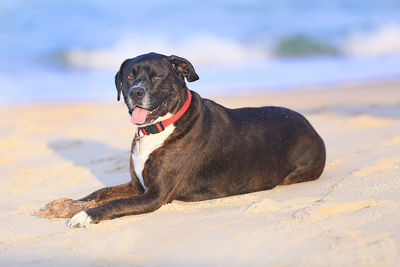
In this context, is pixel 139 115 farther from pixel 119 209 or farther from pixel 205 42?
pixel 205 42

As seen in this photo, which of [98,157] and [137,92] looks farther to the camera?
[98,157]

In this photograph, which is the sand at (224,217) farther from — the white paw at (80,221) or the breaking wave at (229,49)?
the breaking wave at (229,49)

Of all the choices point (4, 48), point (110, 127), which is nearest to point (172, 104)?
point (110, 127)

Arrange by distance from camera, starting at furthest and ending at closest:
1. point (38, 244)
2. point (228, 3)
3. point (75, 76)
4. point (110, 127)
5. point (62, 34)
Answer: point (228, 3) → point (62, 34) → point (75, 76) → point (110, 127) → point (38, 244)

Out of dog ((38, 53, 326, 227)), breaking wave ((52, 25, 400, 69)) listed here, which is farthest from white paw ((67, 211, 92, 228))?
breaking wave ((52, 25, 400, 69))

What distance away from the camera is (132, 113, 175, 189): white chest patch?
5109 mm

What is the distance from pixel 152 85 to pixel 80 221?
1.41m

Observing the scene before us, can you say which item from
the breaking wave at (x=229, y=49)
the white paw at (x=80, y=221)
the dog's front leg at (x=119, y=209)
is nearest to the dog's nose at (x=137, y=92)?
the dog's front leg at (x=119, y=209)

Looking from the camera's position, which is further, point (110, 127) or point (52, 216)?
point (110, 127)

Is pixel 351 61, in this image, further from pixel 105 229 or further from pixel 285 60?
pixel 105 229

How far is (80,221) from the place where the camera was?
4453 mm

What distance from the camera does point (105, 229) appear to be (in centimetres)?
430

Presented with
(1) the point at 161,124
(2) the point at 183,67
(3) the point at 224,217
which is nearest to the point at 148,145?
(1) the point at 161,124

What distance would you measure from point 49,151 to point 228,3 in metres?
20.9
